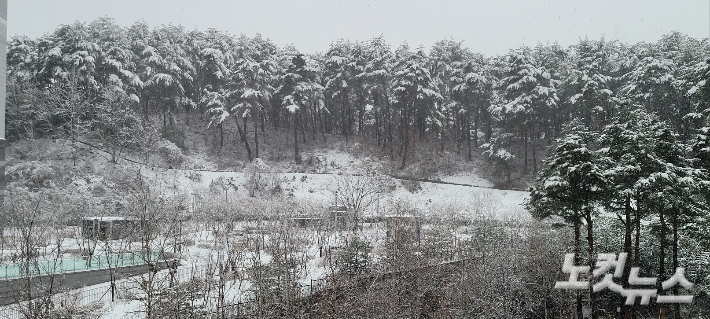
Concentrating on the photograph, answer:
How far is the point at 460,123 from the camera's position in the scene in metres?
56.0

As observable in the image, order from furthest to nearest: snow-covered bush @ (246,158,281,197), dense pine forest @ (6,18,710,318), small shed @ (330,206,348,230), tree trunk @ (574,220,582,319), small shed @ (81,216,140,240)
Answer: snow-covered bush @ (246,158,281,197) < small shed @ (330,206,348,230) < small shed @ (81,216,140,240) < tree trunk @ (574,220,582,319) < dense pine forest @ (6,18,710,318)

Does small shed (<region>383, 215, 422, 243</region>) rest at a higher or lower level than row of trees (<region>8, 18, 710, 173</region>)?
lower

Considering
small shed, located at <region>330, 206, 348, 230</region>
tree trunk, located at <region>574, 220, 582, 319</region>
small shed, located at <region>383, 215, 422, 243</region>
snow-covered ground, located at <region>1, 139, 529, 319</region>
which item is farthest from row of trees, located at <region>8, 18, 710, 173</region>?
tree trunk, located at <region>574, 220, 582, 319</region>

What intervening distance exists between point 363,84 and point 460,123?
11.9 metres

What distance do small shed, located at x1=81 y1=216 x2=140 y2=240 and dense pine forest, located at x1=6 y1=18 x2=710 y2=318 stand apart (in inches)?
415

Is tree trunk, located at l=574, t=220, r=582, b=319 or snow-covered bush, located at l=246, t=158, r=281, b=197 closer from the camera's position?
tree trunk, located at l=574, t=220, r=582, b=319

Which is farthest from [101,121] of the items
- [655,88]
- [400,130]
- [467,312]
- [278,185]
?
[655,88]

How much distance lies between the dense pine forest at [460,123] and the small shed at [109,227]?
34.5ft

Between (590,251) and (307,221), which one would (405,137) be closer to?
(307,221)

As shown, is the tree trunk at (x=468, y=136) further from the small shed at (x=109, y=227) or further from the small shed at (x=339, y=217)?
the small shed at (x=109, y=227)

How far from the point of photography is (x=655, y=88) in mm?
40594

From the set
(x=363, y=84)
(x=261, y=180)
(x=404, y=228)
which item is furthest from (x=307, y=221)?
(x=363, y=84)

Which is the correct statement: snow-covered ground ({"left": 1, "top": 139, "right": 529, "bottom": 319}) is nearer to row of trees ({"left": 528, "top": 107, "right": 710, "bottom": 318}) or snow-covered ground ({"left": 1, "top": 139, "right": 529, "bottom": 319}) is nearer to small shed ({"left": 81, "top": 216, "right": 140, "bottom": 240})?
small shed ({"left": 81, "top": 216, "right": 140, "bottom": 240})

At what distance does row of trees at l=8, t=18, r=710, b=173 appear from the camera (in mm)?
43312
